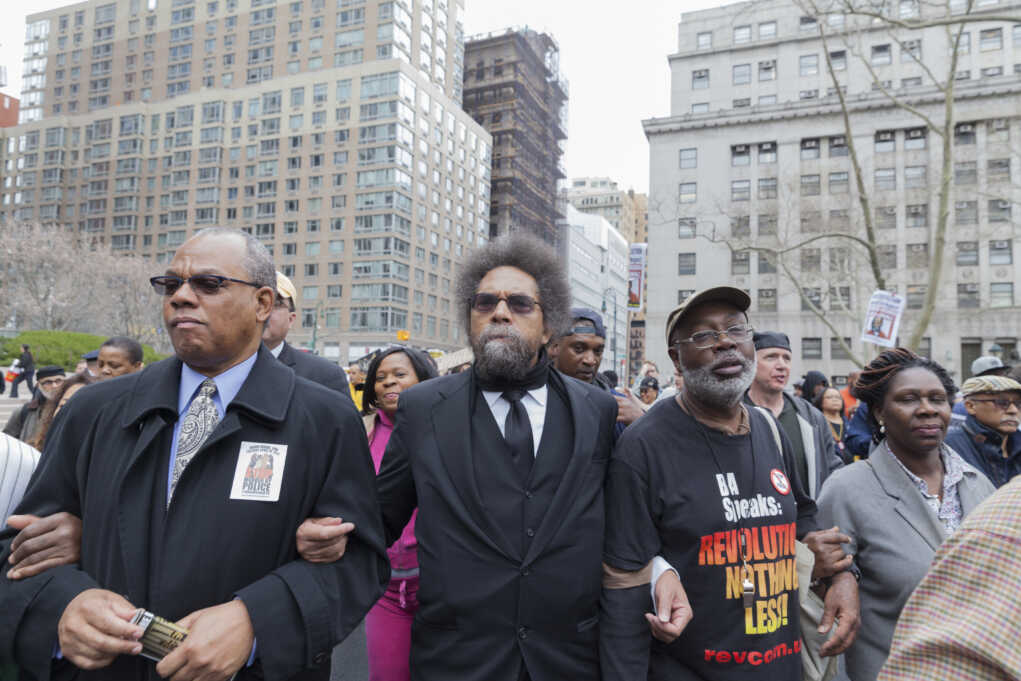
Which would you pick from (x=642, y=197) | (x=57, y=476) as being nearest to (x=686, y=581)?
(x=57, y=476)

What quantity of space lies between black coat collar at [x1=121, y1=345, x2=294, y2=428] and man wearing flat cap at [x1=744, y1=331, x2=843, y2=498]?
317 centimetres

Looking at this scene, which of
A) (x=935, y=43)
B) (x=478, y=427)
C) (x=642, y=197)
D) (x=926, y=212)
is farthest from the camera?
(x=642, y=197)

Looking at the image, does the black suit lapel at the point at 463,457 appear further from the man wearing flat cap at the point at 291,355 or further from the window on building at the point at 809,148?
the window on building at the point at 809,148

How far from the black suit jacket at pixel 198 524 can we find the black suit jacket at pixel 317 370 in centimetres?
225

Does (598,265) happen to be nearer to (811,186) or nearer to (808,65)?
(808,65)

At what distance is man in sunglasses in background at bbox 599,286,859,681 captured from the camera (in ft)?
7.58

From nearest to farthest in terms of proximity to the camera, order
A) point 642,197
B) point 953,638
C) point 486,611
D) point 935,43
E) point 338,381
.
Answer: point 953,638 < point 486,611 < point 338,381 < point 935,43 < point 642,197

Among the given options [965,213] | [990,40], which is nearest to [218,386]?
[965,213]

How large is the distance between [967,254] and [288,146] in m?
65.9

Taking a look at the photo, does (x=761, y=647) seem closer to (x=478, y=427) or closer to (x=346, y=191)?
(x=478, y=427)

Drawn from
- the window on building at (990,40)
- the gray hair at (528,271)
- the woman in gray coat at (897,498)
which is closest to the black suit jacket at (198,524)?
the gray hair at (528,271)

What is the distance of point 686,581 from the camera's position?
2.38 m

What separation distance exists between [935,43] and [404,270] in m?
50.1

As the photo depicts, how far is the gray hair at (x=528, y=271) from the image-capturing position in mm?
2916
